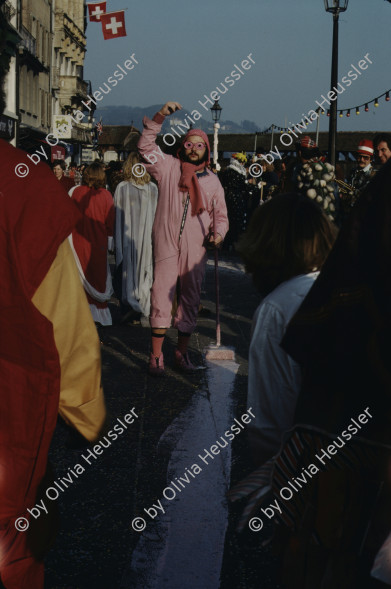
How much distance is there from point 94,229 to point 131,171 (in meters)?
0.81

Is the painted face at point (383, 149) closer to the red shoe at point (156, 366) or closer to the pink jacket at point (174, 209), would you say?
the pink jacket at point (174, 209)

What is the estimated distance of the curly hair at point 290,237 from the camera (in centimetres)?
242

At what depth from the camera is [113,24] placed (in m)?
21.8

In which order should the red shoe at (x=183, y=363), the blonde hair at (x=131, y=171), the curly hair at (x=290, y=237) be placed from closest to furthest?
the curly hair at (x=290, y=237) → the red shoe at (x=183, y=363) → the blonde hair at (x=131, y=171)

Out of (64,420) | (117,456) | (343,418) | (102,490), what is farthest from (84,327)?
(117,456)

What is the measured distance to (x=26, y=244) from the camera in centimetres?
187

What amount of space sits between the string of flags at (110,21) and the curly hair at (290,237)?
1989 cm

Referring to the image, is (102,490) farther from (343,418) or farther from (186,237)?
(186,237)

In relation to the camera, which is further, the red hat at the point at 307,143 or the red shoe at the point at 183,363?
the red hat at the point at 307,143

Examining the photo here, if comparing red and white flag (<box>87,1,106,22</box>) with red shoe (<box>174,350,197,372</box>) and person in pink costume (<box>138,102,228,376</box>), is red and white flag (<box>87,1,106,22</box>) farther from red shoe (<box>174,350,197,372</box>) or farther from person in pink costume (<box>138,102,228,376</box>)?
red shoe (<box>174,350,197,372</box>)

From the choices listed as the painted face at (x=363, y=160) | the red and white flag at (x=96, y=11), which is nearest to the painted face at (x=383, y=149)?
the painted face at (x=363, y=160)

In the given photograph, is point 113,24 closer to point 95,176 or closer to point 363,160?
point 95,176

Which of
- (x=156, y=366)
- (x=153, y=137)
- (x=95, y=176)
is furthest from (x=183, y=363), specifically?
(x=95, y=176)

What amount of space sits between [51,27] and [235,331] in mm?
47737
